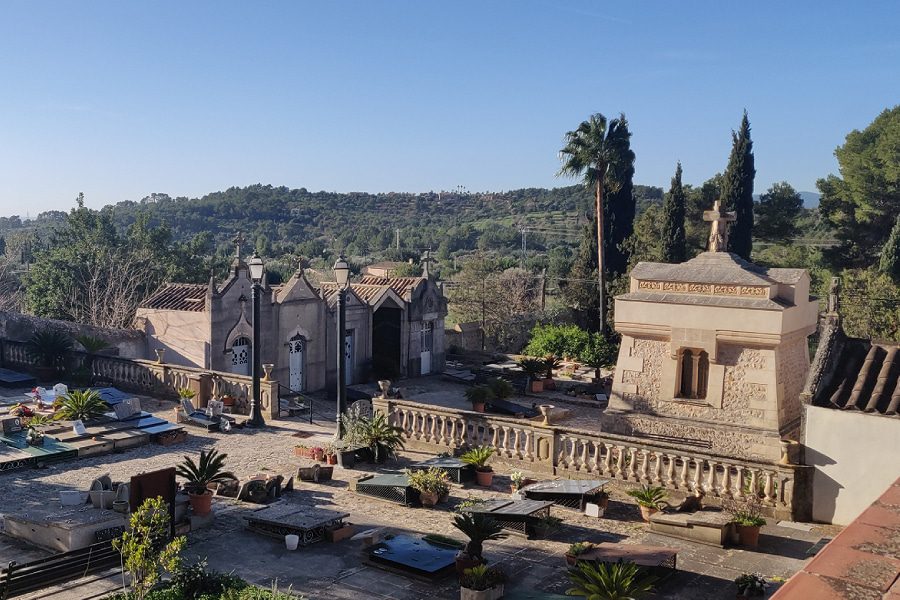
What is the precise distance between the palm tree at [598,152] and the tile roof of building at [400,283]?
13.5 m

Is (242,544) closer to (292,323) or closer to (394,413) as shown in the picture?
(394,413)

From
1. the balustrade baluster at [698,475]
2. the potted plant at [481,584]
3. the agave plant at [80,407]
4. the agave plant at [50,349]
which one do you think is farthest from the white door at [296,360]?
the potted plant at [481,584]

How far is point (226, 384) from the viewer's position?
2338 centimetres

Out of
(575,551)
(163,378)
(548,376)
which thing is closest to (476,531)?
(575,551)

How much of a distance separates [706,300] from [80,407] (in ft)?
48.0

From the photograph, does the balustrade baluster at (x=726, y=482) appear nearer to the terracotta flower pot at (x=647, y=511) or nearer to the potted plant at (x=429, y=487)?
the terracotta flower pot at (x=647, y=511)

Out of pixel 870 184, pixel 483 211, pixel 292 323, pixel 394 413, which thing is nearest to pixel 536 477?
pixel 394 413

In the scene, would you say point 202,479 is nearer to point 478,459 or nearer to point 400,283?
point 478,459

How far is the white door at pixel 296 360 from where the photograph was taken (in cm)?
2958

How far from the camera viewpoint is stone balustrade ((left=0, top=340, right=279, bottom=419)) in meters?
23.0

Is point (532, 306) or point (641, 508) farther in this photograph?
point (532, 306)

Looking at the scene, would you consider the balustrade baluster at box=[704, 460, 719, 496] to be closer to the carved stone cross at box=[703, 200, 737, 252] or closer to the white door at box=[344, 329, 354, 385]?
the carved stone cross at box=[703, 200, 737, 252]

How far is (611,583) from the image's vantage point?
9930mm

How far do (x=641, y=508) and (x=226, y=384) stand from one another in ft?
43.0
